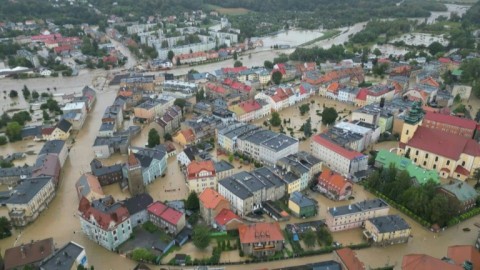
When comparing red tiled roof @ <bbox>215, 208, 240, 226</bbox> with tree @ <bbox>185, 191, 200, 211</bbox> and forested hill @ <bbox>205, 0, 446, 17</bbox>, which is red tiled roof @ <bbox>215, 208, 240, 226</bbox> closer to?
tree @ <bbox>185, 191, 200, 211</bbox>

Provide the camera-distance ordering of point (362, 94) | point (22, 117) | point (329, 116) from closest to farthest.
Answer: point (329, 116) < point (22, 117) < point (362, 94)

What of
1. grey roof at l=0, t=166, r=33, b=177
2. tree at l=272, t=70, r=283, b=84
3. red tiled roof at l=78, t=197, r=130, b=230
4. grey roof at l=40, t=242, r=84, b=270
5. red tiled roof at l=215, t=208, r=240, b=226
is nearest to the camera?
grey roof at l=40, t=242, r=84, b=270

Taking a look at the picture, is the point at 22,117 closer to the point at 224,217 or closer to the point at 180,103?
the point at 180,103

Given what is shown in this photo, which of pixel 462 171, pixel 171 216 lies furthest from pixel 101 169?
pixel 462 171

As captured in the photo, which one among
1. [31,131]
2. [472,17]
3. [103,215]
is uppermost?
[472,17]

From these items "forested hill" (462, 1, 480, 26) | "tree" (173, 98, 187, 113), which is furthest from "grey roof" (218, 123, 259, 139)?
"forested hill" (462, 1, 480, 26)

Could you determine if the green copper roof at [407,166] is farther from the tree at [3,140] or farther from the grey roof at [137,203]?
the tree at [3,140]
